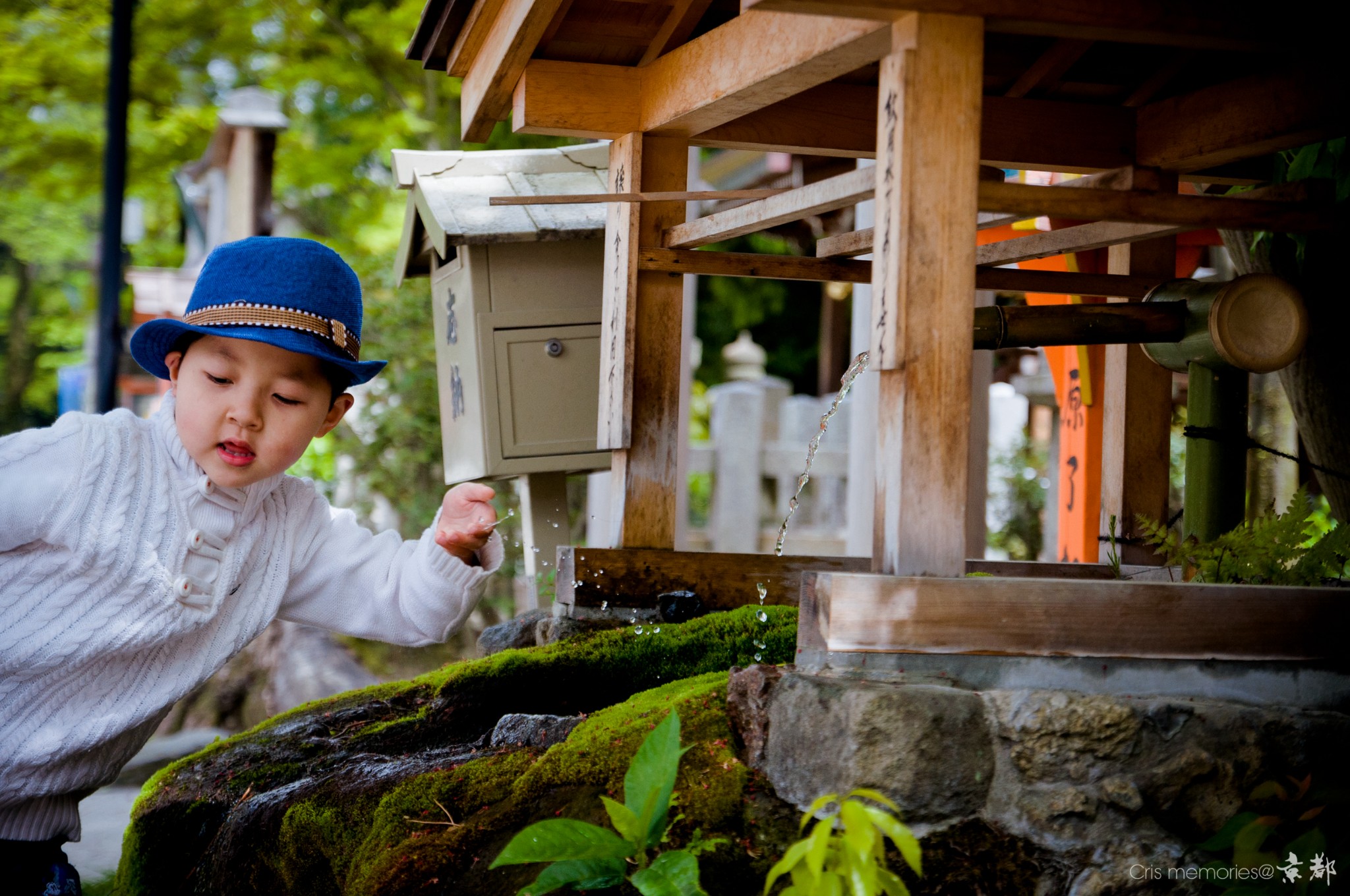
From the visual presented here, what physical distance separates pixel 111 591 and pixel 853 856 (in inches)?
59.1

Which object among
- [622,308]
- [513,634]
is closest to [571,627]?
[513,634]

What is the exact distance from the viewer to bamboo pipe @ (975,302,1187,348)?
2.89m

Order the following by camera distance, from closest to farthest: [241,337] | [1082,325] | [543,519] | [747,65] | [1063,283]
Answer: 1. [241,337]
2. [747,65]
3. [1082,325]
4. [1063,283]
5. [543,519]

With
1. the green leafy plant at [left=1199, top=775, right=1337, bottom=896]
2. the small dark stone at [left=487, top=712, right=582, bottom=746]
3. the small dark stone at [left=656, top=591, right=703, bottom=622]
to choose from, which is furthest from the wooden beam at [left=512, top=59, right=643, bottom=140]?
the green leafy plant at [left=1199, top=775, right=1337, bottom=896]

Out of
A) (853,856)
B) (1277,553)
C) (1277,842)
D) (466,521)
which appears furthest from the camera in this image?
(466,521)

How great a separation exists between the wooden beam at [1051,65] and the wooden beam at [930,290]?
0.78 metres

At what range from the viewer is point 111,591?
87.6 inches

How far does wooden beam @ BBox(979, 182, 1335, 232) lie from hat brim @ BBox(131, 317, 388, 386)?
49.3 inches

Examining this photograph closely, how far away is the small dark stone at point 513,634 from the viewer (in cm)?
350

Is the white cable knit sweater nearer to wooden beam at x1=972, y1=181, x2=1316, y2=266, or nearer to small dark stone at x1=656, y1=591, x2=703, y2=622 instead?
A: small dark stone at x1=656, y1=591, x2=703, y2=622

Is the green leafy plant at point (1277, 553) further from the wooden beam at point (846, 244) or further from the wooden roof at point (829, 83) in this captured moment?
the wooden beam at point (846, 244)

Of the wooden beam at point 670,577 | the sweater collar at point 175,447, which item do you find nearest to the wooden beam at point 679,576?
the wooden beam at point 670,577

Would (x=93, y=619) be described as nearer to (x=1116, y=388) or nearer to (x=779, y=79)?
(x=779, y=79)

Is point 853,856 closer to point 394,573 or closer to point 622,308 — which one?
point 394,573
